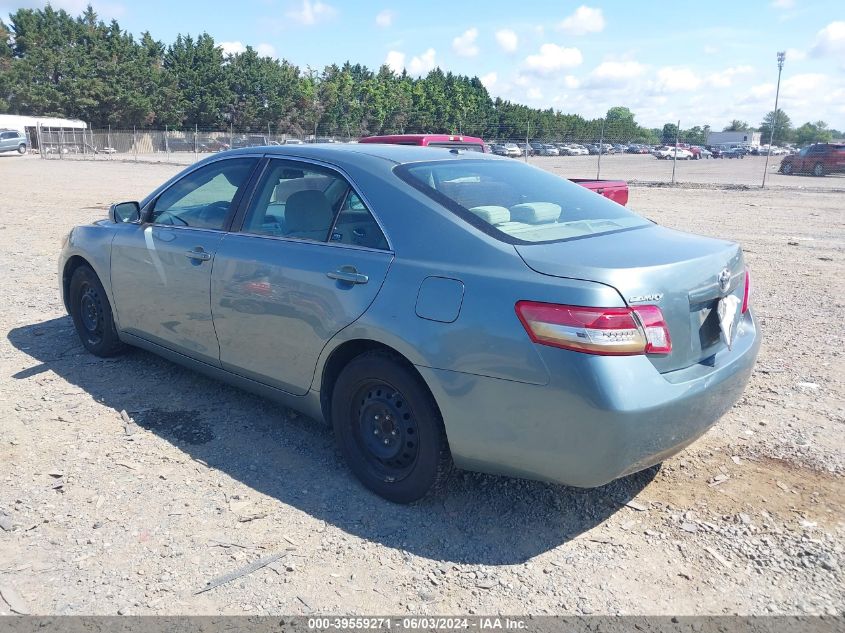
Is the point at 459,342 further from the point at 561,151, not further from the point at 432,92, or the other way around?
the point at 432,92

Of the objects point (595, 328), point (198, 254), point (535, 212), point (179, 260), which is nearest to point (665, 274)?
point (595, 328)

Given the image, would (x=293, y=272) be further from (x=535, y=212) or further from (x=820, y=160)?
(x=820, y=160)

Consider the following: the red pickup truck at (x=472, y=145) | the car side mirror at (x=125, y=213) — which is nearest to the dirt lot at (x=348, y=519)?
the car side mirror at (x=125, y=213)

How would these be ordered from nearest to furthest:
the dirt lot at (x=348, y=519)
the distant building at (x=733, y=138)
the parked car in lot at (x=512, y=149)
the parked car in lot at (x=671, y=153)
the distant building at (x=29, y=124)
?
1. the dirt lot at (x=348, y=519)
2. the parked car in lot at (x=512, y=149)
3. the distant building at (x=29, y=124)
4. the parked car in lot at (x=671, y=153)
5. the distant building at (x=733, y=138)

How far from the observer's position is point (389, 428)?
3.33 metres

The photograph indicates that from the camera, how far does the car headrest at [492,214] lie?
3229 millimetres

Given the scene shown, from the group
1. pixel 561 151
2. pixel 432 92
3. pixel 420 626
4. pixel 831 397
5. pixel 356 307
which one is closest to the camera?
pixel 420 626

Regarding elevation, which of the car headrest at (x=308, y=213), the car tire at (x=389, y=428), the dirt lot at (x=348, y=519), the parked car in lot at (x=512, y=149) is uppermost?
the parked car in lot at (x=512, y=149)

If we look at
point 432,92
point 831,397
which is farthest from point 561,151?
point 831,397

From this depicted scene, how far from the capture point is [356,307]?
327 cm

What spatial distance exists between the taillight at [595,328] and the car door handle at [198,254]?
2168 millimetres

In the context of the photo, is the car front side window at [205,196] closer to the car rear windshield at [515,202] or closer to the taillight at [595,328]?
the car rear windshield at [515,202]

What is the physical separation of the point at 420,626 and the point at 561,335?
1228 millimetres

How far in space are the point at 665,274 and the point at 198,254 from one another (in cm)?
271
